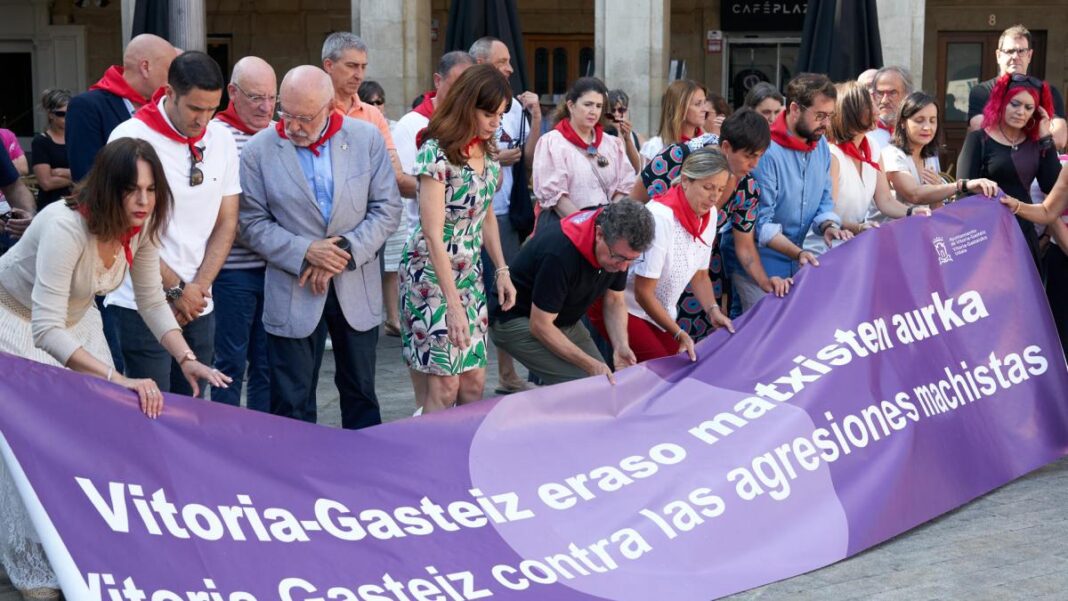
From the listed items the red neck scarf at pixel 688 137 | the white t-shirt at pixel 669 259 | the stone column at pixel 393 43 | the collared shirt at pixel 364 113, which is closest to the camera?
the white t-shirt at pixel 669 259

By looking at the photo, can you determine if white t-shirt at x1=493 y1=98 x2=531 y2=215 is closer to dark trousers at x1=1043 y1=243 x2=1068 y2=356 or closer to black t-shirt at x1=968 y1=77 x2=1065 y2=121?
black t-shirt at x1=968 y1=77 x2=1065 y2=121

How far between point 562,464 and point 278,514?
43.9 inches

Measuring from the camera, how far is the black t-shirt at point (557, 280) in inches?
223

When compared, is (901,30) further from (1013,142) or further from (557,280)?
(557,280)

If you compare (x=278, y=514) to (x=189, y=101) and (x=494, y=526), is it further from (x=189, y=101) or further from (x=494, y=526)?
→ (x=189, y=101)

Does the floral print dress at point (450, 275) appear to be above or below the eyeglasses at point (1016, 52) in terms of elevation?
below

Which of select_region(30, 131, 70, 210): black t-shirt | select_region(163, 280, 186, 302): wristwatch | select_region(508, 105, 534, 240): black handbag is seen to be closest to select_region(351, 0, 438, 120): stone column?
select_region(30, 131, 70, 210): black t-shirt

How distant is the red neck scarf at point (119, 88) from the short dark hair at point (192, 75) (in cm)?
65

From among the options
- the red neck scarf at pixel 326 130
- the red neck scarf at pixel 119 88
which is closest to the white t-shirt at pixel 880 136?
the red neck scarf at pixel 326 130

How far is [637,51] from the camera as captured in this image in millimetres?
14227

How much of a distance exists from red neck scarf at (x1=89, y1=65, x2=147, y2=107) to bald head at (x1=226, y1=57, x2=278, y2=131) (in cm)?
38

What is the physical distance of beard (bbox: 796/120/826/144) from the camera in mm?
6672

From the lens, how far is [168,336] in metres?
4.78

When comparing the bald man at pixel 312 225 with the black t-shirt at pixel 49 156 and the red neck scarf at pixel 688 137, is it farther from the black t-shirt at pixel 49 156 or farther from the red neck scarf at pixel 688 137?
the black t-shirt at pixel 49 156
